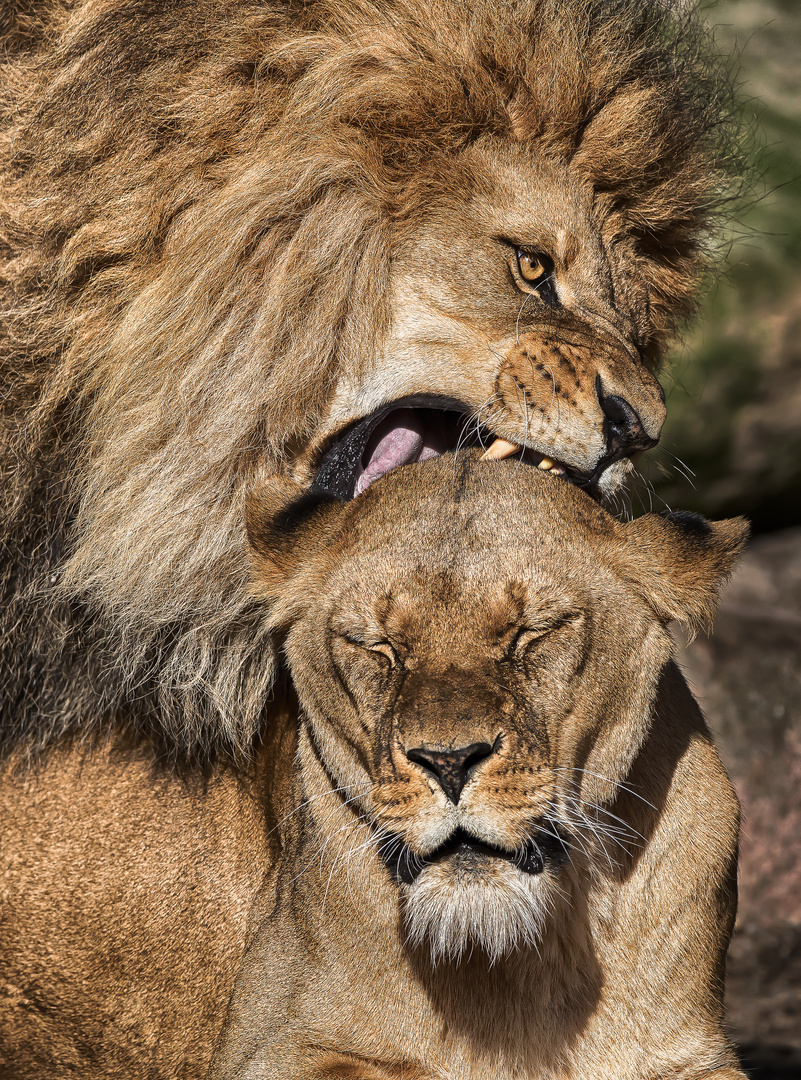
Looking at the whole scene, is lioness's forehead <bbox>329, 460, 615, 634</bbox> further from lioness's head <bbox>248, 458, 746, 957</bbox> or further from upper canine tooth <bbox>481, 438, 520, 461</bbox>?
upper canine tooth <bbox>481, 438, 520, 461</bbox>

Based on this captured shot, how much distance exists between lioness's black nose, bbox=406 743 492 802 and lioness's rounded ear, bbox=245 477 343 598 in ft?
1.76

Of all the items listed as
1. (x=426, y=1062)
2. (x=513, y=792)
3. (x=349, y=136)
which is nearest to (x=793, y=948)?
(x=426, y=1062)

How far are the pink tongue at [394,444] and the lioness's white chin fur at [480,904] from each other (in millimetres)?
865

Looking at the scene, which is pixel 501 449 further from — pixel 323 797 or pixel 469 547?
pixel 323 797

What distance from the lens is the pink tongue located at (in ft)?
7.92

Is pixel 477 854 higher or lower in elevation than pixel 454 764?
lower

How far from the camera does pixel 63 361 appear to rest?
7.77 feet

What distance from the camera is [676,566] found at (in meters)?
2.02

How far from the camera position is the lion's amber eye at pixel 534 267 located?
242 cm

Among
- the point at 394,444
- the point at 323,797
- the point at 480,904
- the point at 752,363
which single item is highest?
the point at 394,444

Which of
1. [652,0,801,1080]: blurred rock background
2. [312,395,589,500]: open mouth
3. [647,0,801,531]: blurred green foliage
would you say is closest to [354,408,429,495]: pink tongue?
[312,395,589,500]: open mouth

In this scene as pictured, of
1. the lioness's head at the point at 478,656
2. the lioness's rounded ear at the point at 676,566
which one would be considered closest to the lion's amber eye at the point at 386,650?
the lioness's head at the point at 478,656

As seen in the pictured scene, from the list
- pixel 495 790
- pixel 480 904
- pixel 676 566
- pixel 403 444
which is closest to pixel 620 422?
pixel 676 566

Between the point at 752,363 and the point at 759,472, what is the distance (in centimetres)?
47
